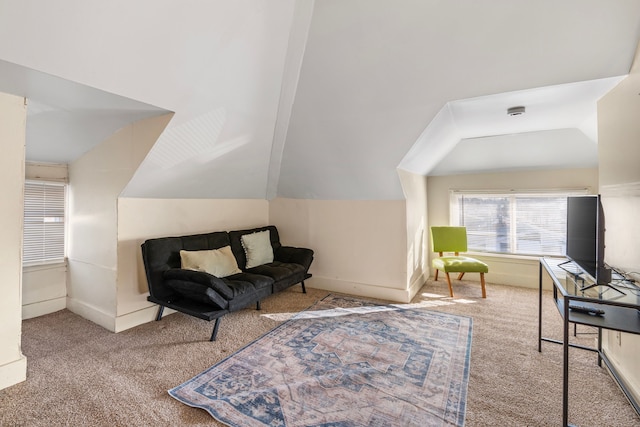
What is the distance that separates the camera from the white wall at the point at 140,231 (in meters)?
2.91

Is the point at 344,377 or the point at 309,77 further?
the point at 309,77

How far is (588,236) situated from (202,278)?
119 inches

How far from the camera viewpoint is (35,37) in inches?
60.3

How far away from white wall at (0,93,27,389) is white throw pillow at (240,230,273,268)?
2.11 metres

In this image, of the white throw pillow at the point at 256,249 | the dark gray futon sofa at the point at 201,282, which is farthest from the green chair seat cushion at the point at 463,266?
the white throw pillow at the point at 256,249

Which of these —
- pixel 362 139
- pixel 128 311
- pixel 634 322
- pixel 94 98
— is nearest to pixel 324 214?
pixel 362 139

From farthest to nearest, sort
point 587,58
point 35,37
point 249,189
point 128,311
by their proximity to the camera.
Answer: point 249,189
point 128,311
point 587,58
point 35,37

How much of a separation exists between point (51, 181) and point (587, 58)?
514cm

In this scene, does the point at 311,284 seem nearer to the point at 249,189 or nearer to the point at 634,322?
the point at 249,189

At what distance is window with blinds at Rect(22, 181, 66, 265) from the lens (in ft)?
10.3

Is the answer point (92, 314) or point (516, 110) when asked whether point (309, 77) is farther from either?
point (92, 314)

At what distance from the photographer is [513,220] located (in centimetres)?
449

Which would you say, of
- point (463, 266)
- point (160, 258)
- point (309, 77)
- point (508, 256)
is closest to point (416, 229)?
point (463, 266)

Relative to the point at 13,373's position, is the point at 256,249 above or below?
above
